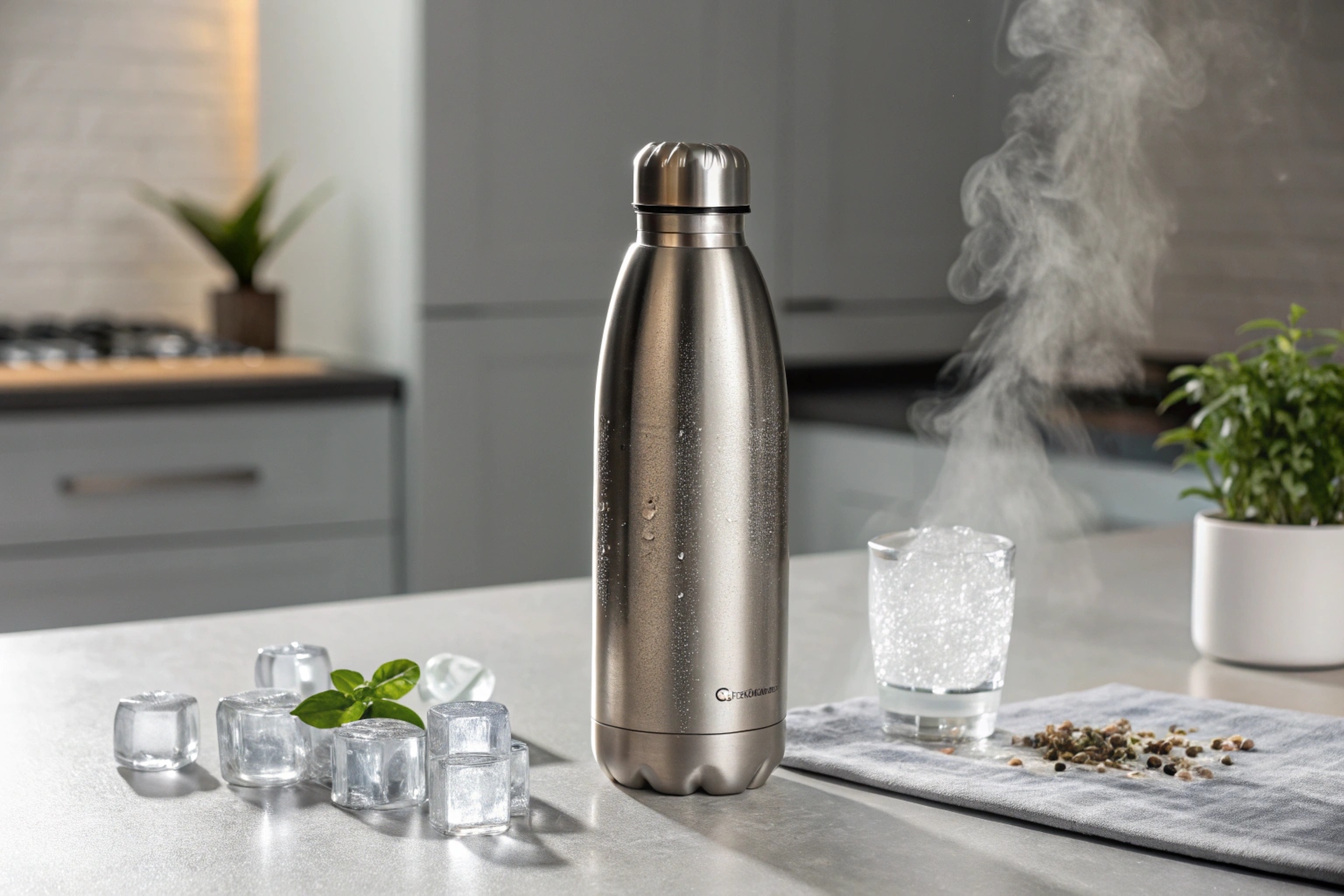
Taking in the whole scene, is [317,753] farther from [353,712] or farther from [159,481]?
[159,481]

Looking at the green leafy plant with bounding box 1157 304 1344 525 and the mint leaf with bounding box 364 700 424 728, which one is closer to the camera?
the mint leaf with bounding box 364 700 424 728

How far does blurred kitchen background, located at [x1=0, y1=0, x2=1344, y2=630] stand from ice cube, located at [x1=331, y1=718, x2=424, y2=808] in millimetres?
1828

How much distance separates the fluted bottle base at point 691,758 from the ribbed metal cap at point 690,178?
256 millimetres

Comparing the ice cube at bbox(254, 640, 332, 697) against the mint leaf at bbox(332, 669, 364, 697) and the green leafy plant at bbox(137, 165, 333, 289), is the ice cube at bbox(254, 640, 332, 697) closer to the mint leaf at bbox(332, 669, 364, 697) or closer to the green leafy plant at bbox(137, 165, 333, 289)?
the mint leaf at bbox(332, 669, 364, 697)

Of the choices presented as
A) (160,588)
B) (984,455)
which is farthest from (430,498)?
(984,455)

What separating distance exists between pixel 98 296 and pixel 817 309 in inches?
61.4

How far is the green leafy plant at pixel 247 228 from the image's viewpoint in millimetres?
3066

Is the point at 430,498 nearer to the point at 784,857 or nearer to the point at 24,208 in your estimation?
the point at 24,208

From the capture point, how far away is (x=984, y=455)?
4.03 feet

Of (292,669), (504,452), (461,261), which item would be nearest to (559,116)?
(461,261)

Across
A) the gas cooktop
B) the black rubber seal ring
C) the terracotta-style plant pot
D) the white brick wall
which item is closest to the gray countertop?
the black rubber seal ring

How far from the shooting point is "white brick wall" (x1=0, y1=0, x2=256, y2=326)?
10.5 ft

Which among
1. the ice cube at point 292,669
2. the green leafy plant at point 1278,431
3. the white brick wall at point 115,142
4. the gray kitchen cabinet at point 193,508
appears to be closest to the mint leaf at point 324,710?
the ice cube at point 292,669

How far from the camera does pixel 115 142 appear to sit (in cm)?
330
